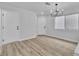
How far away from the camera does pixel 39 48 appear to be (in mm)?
1614

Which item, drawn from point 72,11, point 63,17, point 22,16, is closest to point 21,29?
point 22,16

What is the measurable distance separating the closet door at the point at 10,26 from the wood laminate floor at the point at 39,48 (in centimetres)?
9

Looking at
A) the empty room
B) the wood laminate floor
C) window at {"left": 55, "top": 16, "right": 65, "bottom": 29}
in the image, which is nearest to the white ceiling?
the empty room

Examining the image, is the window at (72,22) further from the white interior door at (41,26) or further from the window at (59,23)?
the white interior door at (41,26)

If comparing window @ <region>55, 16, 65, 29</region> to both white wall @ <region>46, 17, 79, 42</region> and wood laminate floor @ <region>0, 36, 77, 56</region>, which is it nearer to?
white wall @ <region>46, 17, 79, 42</region>

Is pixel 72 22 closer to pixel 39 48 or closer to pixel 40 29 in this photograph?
pixel 40 29

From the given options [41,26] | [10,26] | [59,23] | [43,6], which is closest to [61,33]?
[59,23]

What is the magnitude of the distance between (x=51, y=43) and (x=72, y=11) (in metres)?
0.54

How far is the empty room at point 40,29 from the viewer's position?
5.14 feet

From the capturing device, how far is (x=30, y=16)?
1.67 metres

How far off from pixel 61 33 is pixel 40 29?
0.32 meters

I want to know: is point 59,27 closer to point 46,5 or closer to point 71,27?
point 71,27

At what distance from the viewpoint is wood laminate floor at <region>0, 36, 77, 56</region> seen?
5.18 ft

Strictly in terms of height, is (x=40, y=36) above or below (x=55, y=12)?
below
